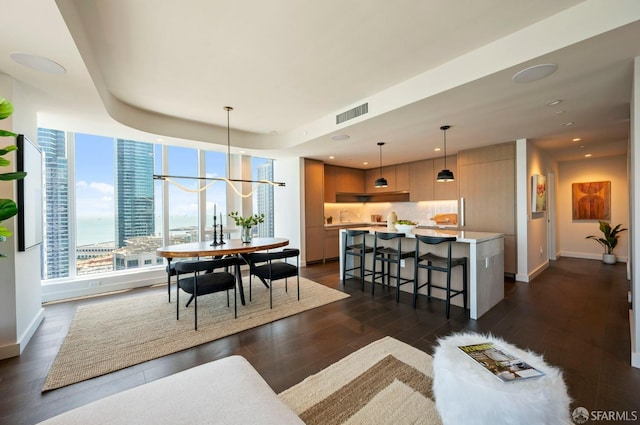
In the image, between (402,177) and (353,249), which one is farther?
(402,177)

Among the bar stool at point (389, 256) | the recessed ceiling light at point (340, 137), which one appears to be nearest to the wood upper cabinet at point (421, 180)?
the bar stool at point (389, 256)

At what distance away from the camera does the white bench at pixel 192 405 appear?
96 centimetres

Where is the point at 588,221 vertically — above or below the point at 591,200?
below

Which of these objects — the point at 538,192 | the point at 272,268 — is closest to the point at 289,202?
the point at 272,268

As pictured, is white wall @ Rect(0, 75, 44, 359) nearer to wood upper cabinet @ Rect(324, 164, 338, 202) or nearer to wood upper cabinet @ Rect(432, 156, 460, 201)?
wood upper cabinet @ Rect(324, 164, 338, 202)

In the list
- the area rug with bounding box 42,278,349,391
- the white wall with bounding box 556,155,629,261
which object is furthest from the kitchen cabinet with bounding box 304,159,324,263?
the white wall with bounding box 556,155,629,261

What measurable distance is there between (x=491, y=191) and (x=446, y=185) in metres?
1.10

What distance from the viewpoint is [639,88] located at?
2107 mm

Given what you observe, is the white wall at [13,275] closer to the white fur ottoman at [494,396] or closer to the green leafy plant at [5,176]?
the green leafy plant at [5,176]

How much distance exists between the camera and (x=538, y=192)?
498 cm

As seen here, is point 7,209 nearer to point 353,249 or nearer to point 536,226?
point 353,249

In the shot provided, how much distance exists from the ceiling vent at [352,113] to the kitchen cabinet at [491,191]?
309cm

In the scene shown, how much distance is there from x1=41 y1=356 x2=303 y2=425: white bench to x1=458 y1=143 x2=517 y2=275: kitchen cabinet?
5247 millimetres

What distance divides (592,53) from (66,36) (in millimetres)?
3992
